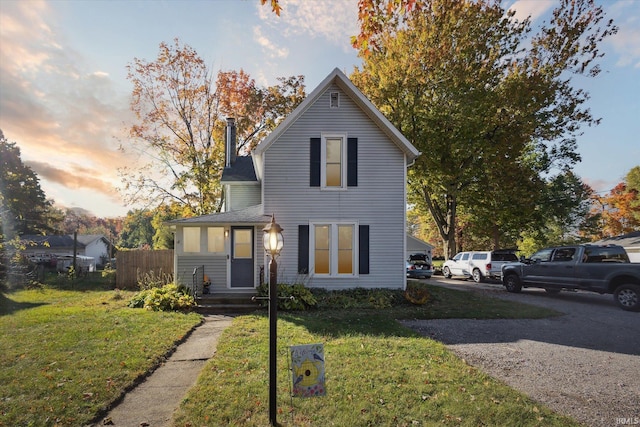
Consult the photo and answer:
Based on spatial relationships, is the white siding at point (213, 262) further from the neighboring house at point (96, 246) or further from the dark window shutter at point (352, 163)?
the neighboring house at point (96, 246)

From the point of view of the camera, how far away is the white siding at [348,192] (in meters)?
12.3

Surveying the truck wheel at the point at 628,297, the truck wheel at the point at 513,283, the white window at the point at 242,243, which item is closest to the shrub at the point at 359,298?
the white window at the point at 242,243

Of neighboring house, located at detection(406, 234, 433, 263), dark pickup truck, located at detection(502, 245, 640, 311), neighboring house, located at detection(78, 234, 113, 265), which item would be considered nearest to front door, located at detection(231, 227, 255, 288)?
dark pickup truck, located at detection(502, 245, 640, 311)

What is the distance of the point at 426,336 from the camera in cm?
748

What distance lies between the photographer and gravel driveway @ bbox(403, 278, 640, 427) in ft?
14.4

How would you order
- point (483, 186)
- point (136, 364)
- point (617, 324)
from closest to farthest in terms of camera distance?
1. point (136, 364)
2. point (617, 324)
3. point (483, 186)

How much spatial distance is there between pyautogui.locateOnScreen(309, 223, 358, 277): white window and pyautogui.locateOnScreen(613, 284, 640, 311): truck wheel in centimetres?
857

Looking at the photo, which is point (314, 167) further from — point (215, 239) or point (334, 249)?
point (215, 239)

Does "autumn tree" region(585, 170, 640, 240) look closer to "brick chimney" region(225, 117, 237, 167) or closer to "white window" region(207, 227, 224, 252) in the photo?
"brick chimney" region(225, 117, 237, 167)

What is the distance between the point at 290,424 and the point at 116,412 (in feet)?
7.34

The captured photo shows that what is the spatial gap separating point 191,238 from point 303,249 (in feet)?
14.3

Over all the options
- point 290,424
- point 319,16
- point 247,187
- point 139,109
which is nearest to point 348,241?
point 247,187

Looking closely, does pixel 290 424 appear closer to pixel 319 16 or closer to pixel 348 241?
pixel 319 16

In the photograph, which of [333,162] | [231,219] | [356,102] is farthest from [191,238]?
[356,102]
